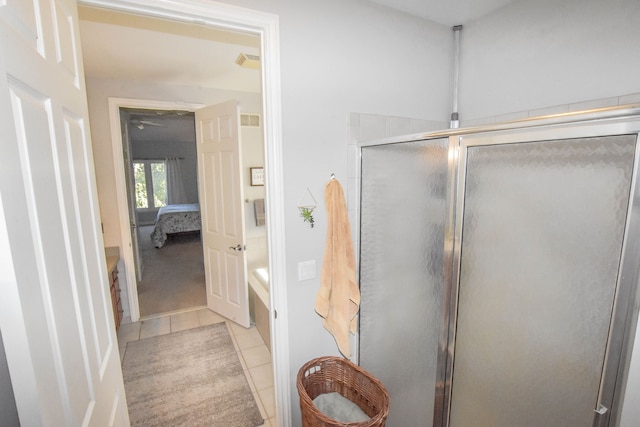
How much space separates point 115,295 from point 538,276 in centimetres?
347

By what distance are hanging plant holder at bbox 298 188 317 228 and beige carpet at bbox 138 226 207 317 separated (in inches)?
110

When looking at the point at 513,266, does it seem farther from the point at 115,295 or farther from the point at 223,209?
the point at 115,295

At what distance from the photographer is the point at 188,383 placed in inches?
90.8

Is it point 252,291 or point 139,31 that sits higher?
point 139,31

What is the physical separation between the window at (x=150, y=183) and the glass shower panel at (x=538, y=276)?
9378mm

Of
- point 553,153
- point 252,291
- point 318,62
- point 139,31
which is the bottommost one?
point 252,291

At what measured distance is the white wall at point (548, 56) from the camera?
4.17 feet

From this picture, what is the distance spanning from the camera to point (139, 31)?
1958mm

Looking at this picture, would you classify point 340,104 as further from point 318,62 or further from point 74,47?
point 74,47

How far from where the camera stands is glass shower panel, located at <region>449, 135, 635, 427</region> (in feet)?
2.67

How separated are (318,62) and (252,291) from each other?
2.34m

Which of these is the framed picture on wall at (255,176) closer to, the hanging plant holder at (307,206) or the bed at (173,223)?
the hanging plant holder at (307,206)

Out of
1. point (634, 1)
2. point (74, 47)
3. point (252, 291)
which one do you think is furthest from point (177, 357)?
point (634, 1)

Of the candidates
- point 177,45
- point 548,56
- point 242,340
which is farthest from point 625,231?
point 242,340
